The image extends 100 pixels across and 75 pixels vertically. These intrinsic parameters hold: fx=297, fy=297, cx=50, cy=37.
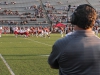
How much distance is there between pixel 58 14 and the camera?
54.7 m

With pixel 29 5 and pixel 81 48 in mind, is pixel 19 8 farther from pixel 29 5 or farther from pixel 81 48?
pixel 81 48

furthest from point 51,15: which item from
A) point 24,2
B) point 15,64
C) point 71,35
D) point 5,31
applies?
point 71,35

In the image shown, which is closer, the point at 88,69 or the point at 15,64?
the point at 88,69

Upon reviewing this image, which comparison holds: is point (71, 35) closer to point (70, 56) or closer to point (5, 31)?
point (70, 56)

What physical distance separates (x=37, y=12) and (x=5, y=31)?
9.58 m

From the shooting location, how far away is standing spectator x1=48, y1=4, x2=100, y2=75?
10.2 ft

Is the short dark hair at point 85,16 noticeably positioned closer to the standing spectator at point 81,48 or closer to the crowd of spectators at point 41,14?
the standing spectator at point 81,48

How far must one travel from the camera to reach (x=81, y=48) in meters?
3.13

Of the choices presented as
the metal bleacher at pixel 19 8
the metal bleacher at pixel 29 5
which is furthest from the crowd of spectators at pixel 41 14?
the metal bleacher at pixel 19 8

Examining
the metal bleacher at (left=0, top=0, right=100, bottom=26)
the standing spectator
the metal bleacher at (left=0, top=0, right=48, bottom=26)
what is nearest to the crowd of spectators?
the metal bleacher at (left=0, top=0, right=100, bottom=26)

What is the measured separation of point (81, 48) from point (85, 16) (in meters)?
0.34

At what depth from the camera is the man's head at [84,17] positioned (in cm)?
312

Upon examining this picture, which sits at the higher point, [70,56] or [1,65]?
[70,56]

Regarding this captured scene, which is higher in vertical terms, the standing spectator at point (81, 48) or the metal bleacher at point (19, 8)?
the standing spectator at point (81, 48)
